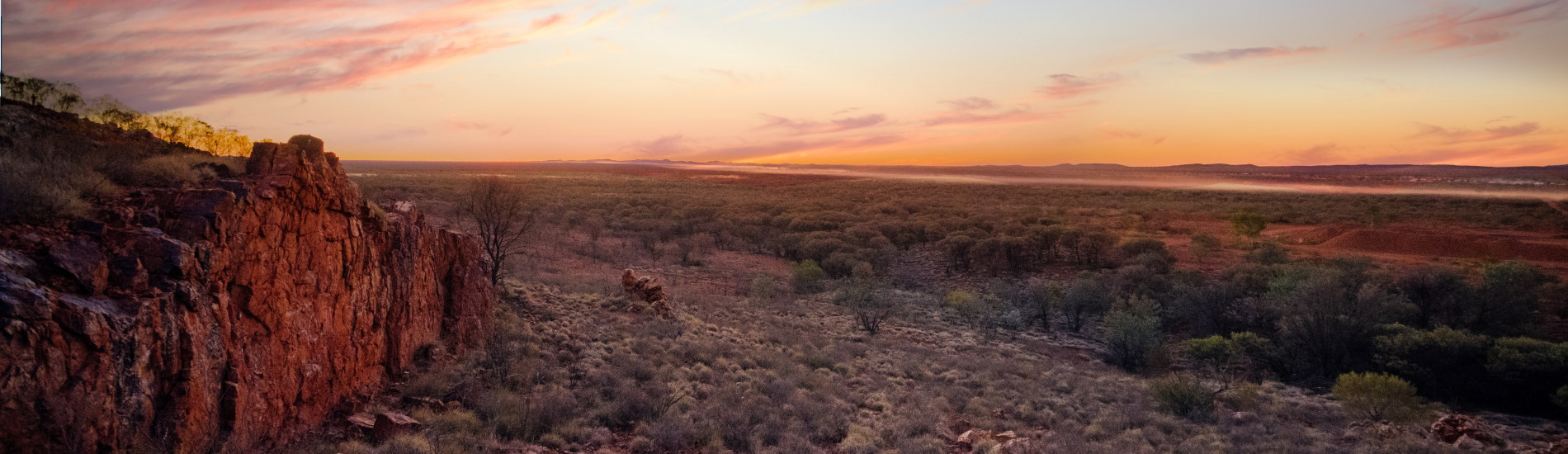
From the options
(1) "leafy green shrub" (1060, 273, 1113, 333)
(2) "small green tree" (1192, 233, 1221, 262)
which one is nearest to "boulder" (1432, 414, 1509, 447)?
(1) "leafy green shrub" (1060, 273, 1113, 333)

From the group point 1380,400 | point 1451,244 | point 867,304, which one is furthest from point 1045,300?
point 1451,244

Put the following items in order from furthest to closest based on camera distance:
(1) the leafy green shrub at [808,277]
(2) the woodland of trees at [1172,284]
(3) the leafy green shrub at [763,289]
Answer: (1) the leafy green shrub at [808,277], (3) the leafy green shrub at [763,289], (2) the woodland of trees at [1172,284]

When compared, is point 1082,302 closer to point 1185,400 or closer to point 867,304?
point 867,304

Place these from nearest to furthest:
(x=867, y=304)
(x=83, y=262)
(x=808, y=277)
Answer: (x=83, y=262)
(x=867, y=304)
(x=808, y=277)

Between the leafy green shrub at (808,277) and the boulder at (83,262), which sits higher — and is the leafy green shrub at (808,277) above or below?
below

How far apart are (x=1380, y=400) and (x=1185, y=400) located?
11.6 feet

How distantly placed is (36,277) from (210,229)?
1.45 meters

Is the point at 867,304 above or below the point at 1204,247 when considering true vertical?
below

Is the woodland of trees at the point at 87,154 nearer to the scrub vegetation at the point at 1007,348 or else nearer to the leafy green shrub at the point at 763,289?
the scrub vegetation at the point at 1007,348

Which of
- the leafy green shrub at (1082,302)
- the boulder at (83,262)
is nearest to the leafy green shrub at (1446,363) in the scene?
the leafy green shrub at (1082,302)

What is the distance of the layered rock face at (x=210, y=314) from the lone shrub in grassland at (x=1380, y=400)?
677 inches

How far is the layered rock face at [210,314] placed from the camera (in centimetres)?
462

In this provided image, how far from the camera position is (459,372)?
1024 centimetres

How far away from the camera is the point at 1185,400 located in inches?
516
